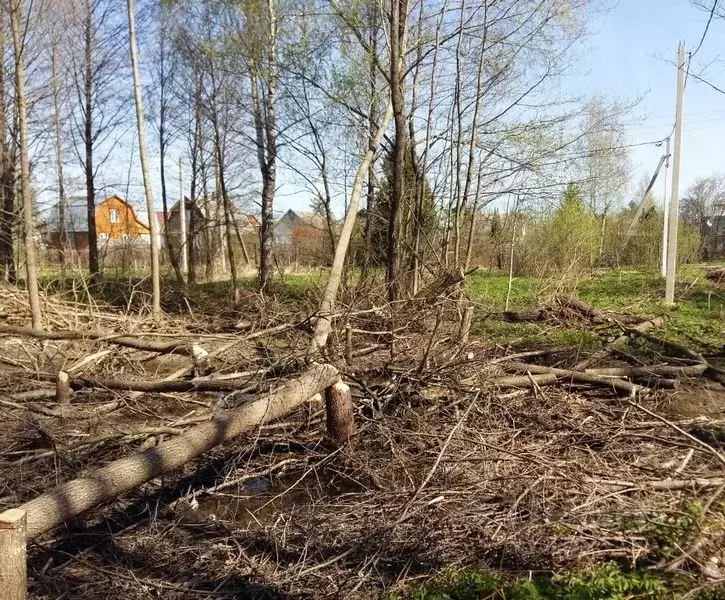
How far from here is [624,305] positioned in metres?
12.1

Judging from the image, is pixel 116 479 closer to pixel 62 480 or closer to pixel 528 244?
pixel 62 480

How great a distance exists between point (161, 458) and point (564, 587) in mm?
2303

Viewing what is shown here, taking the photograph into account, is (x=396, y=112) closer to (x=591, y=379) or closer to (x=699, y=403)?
(x=591, y=379)

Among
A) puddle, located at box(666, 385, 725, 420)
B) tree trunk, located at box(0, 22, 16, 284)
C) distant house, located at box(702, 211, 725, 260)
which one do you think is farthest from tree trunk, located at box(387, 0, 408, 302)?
distant house, located at box(702, 211, 725, 260)

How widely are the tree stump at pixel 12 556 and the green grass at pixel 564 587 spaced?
5.11ft

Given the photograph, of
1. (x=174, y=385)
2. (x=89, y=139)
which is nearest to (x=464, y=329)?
(x=174, y=385)

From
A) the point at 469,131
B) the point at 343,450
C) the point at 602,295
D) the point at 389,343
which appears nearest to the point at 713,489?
the point at 343,450

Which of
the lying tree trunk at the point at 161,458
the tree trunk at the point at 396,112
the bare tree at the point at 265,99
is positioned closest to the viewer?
the lying tree trunk at the point at 161,458

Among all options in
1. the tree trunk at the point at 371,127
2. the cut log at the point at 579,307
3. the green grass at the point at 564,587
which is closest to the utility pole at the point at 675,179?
the cut log at the point at 579,307

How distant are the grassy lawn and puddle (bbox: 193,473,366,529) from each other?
3.10 meters

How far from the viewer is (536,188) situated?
13.0 m

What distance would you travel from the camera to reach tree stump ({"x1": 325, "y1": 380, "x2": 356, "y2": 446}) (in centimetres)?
468

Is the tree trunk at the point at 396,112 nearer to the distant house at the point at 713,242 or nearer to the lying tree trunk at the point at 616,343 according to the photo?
the lying tree trunk at the point at 616,343

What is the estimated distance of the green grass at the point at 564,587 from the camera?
2.59 m
